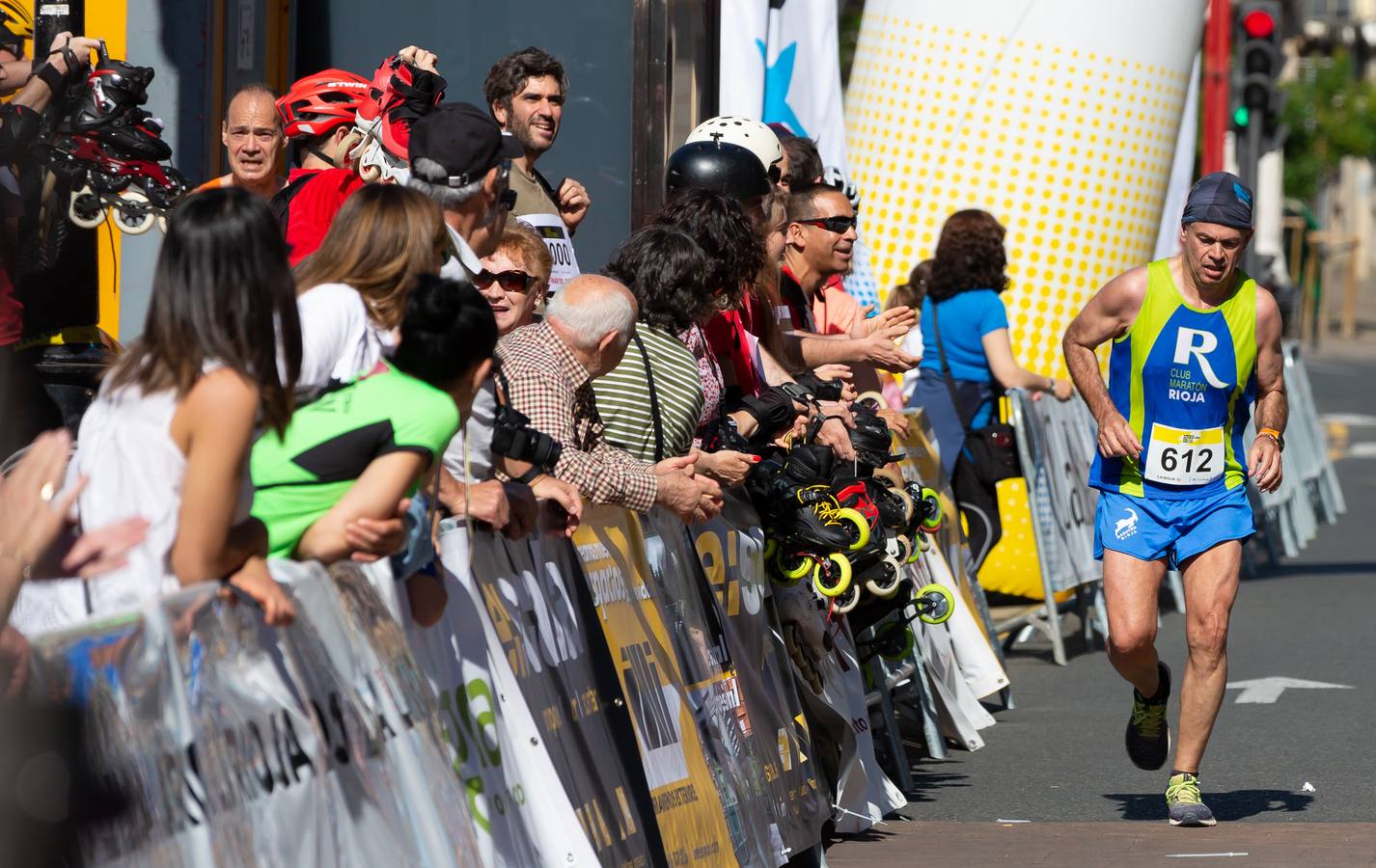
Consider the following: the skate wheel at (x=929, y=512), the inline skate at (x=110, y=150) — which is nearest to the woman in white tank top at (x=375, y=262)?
the inline skate at (x=110, y=150)

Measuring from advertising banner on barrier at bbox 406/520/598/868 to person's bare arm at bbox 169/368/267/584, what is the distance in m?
0.64

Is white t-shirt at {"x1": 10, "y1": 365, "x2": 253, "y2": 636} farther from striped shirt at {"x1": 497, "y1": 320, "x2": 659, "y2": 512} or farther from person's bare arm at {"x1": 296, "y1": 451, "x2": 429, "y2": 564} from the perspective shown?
striped shirt at {"x1": 497, "y1": 320, "x2": 659, "y2": 512}

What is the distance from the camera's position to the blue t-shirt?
11242mm

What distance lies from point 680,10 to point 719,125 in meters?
1.88

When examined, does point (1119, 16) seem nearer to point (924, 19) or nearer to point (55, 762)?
point (924, 19)

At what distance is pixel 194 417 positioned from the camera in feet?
12.8

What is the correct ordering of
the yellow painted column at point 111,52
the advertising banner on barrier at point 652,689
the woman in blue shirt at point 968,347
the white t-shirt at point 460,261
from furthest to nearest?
→ the woman in blue shirt at point 968,347 → the yellow painted column at point 111,52 → the advertising banner on barrier at point 652,689 → the white t-shirt at point 460,261

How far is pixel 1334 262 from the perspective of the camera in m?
64.5

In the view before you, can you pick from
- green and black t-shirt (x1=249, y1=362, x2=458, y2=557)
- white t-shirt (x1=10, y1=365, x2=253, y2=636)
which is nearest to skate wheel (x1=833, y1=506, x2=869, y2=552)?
green and black t-shirt (x1=249, y1=362, x2=458, y2=557)

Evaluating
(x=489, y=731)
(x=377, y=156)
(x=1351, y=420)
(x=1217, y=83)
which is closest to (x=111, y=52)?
(x=377, y=156)

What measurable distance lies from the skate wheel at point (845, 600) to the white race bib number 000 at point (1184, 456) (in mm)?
1068

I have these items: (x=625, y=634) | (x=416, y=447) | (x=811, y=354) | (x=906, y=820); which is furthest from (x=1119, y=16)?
(x=416, y=447)

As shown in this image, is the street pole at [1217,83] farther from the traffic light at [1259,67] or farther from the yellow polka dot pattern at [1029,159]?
the yellow polka dot pattern at [1029,159]

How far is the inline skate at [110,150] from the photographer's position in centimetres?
634
